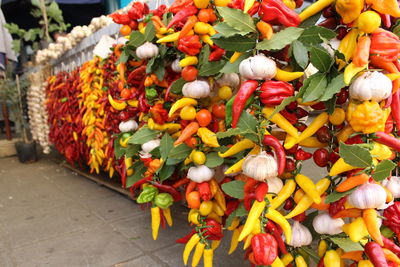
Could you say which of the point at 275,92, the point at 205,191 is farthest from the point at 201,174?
the point at 275,92

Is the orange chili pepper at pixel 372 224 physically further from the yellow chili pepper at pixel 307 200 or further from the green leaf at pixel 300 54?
the green leaf at pixel 300 54

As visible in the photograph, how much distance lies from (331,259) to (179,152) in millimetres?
768

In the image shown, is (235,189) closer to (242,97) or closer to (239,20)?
(242,97)

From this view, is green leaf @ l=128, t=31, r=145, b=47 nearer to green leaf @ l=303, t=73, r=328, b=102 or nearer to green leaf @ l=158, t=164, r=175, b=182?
green leaf @ l=158, t=164, r=175, b=182

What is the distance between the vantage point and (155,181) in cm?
178

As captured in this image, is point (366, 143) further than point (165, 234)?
No

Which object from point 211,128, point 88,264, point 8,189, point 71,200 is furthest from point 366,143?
point 8,189

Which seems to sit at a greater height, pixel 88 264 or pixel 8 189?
pixel 88 264

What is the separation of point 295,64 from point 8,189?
3922mm

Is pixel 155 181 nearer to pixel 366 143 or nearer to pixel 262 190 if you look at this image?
pixel 262 190

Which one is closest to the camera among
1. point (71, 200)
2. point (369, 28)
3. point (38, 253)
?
point (369, 28)

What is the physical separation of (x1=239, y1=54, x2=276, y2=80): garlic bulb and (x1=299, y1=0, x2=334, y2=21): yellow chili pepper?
20 cm

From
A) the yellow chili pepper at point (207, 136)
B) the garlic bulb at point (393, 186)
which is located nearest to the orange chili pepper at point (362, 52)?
the garlic bulb at point (393, 186)

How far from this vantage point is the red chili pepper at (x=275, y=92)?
1046 millimetres
